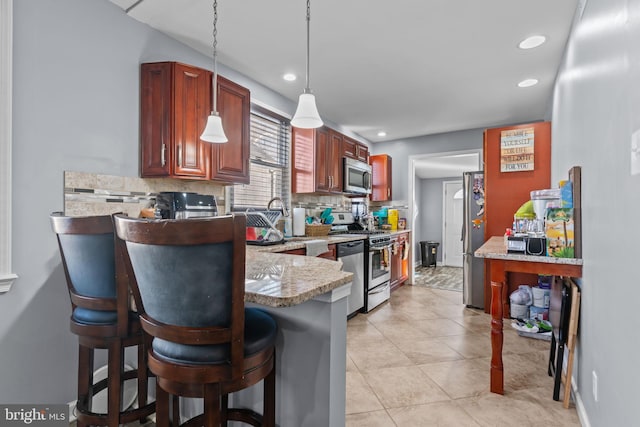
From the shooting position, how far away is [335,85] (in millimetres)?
3408

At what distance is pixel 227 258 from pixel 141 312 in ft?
1.47

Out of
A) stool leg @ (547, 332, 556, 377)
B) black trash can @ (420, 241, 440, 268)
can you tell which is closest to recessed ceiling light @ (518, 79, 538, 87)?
stool leg @ (547, 332, 556, 377)

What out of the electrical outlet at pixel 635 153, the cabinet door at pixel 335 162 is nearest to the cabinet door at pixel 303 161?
the cabinet door at pixel 335 162

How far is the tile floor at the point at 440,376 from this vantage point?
6.01ft

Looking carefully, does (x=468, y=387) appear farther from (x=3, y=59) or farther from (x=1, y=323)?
(x=3, y=59)

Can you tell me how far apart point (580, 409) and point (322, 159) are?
316cm

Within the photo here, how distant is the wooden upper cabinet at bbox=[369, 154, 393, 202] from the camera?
5.45m

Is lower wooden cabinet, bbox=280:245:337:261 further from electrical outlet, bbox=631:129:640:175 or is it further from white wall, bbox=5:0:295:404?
electrical outlet, bbox=631:129:640:175

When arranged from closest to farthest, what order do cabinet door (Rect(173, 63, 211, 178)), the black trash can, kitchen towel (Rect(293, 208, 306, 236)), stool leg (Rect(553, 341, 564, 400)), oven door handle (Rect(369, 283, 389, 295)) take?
1. stool leg (Rect(553, 341, 564, 400))
2. cabinet door (Rect(173, 63, 211, 178))
3. kitchen towel (Rect(293, 208, 306, 236))
4. oven door handle (Rect(369, 283, 389, 295))
5. the black trash can

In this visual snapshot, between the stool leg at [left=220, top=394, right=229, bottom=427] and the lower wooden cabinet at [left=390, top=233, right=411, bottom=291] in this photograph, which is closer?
the stool leg at [left=220, top=394, right=229, bottom=427]

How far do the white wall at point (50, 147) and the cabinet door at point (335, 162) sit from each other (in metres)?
2.45

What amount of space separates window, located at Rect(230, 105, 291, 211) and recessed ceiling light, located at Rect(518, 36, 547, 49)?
2.42m

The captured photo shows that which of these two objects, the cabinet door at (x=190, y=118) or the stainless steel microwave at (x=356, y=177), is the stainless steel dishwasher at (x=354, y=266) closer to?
the stainless steel microwave at (x=356, y=177)

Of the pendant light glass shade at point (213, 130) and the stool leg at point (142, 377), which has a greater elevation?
the pendant light glass shade at point (213, 130)
